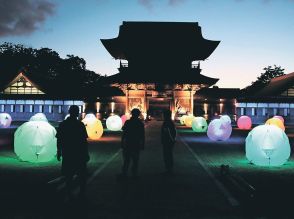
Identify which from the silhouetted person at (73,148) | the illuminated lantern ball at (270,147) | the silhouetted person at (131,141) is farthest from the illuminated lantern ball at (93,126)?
the silhouetted person at (73,148)

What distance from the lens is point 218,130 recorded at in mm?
22781

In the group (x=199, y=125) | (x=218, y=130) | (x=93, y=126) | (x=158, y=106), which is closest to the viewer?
(x=93, y=126)

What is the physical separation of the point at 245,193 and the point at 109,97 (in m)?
47.1

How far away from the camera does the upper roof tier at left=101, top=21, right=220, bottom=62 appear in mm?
50906

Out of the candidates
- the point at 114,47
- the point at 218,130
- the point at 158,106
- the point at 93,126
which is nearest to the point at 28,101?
the point at 114,47

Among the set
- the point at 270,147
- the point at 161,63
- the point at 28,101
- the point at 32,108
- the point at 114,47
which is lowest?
the point at 270,147

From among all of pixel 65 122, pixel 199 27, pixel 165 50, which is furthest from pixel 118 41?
pixel 65 122

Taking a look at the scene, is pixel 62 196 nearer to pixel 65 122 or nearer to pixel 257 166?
pixel 65 122

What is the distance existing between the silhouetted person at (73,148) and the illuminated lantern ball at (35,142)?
5.33m

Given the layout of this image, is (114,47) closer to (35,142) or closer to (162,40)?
(162,40)

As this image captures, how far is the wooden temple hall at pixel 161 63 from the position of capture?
50.0 metres

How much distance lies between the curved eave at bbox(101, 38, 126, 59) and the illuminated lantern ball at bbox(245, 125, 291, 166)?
40967mm

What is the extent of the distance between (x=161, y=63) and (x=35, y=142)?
39.3 m

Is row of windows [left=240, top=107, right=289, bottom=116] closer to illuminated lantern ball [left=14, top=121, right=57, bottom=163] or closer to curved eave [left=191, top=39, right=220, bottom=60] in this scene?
curved eave [left=191, top=39, right=220, bottom=60]
